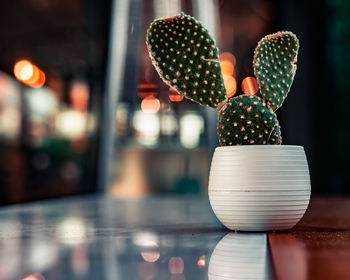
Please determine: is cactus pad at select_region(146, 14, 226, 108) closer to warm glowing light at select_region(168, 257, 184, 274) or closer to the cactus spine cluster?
the cactus spine cluster

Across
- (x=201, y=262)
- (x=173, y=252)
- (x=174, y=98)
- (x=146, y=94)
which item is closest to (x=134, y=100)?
(x=146, y=94)

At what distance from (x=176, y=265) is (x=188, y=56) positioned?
667 millimetres

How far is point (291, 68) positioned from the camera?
147cm

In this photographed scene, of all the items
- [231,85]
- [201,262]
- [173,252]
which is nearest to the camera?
[201,262]

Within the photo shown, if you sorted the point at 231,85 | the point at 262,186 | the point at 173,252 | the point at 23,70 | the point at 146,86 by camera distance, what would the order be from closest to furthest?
the point at 173,252, the point at 262,186, the point at 23,70, the point at 146,86, the point at 231,85

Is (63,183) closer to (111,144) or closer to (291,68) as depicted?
(111,144)

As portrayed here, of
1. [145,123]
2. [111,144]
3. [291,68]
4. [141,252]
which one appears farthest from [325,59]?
[141,252]

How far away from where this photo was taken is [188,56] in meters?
1.39

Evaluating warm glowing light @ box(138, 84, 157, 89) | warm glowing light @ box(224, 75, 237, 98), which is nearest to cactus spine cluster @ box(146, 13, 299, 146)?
warm glowing light @ box(138, 84, 157, 89)

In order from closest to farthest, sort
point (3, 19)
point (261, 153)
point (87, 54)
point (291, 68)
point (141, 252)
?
point (141, 252), point (261, 153), point (291, 68), point (3, 19), point (87, 54)

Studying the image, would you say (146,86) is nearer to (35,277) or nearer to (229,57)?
(229,57)

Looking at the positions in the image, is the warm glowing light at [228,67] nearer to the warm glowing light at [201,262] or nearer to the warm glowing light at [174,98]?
the warm glowing light at [174,98]

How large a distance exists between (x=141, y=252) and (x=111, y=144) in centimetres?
360

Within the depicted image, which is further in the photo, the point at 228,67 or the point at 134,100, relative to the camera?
the point at 228,67
